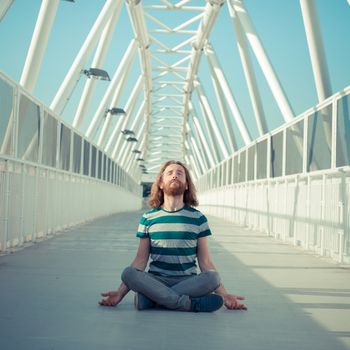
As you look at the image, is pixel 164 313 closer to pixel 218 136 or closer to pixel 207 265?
pixel 207 265

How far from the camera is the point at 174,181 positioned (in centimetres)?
570

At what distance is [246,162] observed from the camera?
80.4 ft

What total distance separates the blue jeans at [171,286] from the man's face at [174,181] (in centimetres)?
72

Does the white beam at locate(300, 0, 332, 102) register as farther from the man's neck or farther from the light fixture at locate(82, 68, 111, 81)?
the man's neck

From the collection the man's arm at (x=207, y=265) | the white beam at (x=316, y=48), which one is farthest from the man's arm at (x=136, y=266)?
the white beam at (x=316, y=48)

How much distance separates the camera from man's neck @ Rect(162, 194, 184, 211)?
5.76 metres

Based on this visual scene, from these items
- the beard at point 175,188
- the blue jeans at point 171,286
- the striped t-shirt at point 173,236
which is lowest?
the blue jeans at point 171,286

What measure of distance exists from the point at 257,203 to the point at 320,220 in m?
9.12

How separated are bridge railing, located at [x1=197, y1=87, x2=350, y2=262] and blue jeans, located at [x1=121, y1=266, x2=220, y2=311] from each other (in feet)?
16.7

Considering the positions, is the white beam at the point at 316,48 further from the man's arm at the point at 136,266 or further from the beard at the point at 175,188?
the man's arm at the point at 136,266

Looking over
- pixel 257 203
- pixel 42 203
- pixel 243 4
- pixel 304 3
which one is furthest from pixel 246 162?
pixel 42 203

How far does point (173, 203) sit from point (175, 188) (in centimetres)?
16

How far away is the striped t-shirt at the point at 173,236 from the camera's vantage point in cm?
567

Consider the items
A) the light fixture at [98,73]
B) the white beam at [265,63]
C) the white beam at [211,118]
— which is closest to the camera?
the white beam at [265,63]
